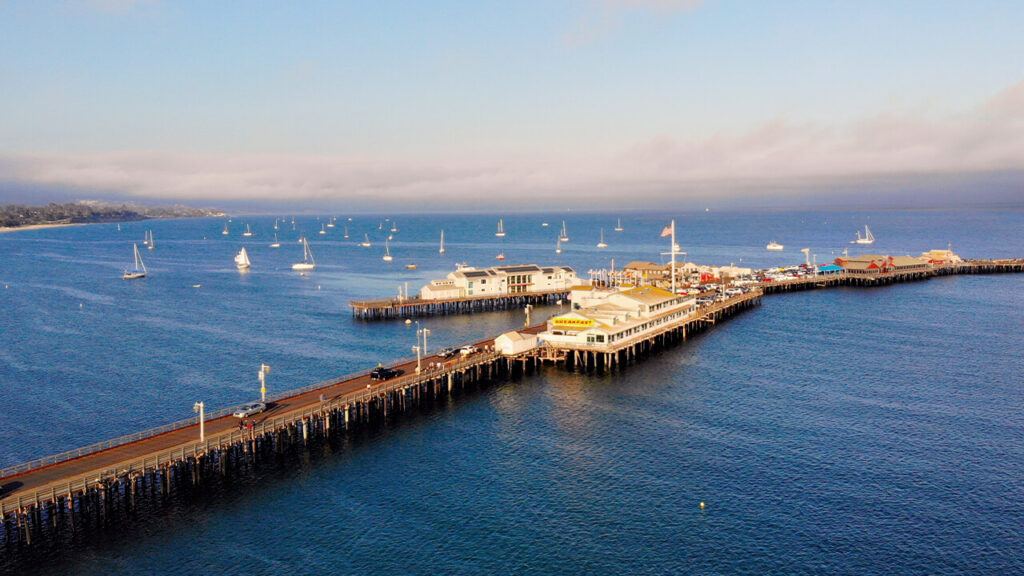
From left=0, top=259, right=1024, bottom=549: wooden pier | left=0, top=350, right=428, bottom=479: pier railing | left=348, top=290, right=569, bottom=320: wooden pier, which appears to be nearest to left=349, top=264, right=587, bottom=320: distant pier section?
left=348, top=290, right=569, bottom=320: wooden pier

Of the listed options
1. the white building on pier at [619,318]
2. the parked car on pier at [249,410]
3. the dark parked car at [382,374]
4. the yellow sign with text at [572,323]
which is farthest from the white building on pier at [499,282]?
the parked car on pier at [249,410]

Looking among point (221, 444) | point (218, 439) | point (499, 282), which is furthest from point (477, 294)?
point (221, 444)

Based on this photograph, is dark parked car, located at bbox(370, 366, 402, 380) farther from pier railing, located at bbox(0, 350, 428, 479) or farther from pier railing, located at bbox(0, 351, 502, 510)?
pier railing, located at bbox(0, 350, 428, 479)

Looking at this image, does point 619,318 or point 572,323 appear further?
point 619,318

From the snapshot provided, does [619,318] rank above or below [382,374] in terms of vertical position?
above

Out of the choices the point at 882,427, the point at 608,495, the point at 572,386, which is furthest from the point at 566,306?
the point at 608,495

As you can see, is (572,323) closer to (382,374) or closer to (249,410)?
(382,374)
